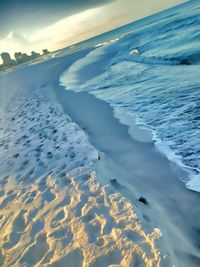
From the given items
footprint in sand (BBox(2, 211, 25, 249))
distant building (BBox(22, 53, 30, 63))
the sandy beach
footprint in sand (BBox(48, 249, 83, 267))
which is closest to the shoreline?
the sandy beach

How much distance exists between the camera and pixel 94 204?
4758 mm

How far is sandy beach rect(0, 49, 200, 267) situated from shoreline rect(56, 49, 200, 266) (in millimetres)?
14

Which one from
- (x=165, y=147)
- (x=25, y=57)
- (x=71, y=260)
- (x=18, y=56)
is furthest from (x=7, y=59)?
(x=71, y=260)

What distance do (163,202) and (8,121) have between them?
9197 millimetres

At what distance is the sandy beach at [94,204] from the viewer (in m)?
3.66

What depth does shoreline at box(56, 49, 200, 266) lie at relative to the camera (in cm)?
377

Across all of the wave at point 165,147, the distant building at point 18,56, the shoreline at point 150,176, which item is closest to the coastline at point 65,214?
the shoreline at point 150,176

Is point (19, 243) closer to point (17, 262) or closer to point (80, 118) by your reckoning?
point (17, 262)

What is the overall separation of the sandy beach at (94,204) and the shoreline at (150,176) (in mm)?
14

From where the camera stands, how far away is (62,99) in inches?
539

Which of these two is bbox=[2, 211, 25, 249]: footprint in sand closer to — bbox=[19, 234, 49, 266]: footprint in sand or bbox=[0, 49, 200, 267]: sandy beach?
bbox=[0, 49, 200, 267]: sandy beach

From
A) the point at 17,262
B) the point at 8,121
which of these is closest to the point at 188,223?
the point at 17,262

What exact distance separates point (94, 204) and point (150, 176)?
1.20m

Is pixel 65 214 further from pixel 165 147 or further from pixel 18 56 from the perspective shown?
pixel 18 56
